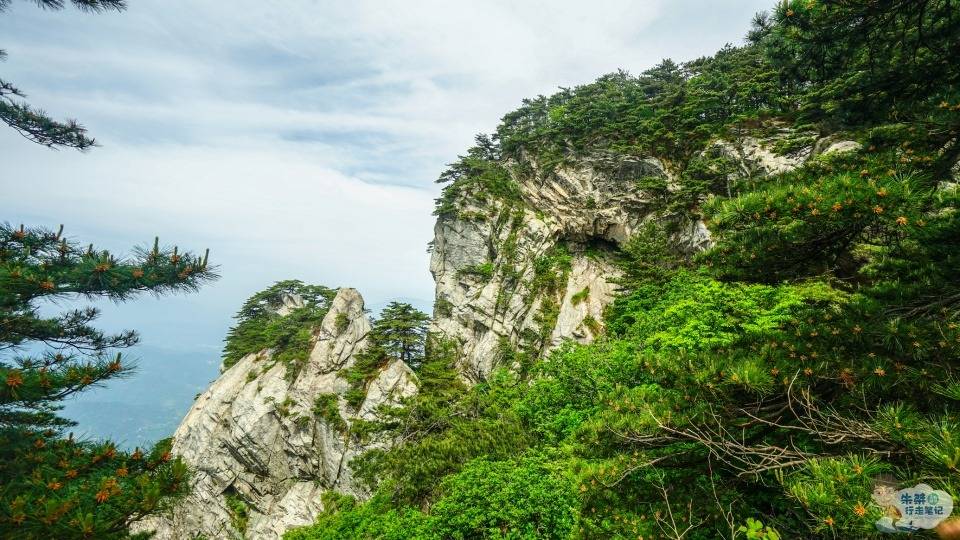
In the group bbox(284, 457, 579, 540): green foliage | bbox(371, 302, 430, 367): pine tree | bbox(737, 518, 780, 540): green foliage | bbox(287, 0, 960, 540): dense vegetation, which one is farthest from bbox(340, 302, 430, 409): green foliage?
bbox(737, 518, 780, 540): green foliage

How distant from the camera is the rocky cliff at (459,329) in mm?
24625

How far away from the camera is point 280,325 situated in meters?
31.1

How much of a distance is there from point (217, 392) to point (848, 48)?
37.4 meters

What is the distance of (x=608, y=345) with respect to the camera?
16.4 meters

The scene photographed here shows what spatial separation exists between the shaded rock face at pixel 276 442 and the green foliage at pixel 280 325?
3.67ft

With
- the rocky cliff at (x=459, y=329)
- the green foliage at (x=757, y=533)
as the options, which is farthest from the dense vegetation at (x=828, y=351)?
the rocky cliff at (x=459, y=329)

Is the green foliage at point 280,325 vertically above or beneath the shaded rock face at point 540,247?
beneath

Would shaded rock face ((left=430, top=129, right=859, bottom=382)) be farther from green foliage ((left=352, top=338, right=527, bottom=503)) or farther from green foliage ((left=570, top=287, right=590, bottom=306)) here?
green foliage ((left=352, top=338, right=527, bottom=503))

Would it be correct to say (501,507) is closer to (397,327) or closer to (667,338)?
(667,338)

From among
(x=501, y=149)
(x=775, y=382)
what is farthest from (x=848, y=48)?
(x=501, y=149)

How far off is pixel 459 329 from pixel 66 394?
26326 millimetres

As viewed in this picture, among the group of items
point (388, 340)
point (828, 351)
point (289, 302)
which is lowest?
point (388, 340)

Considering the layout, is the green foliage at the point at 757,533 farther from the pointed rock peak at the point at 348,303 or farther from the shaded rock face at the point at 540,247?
the pointed rock peak at the point at 348,303

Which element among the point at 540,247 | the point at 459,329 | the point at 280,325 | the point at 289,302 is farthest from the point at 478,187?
the point at 289,302
